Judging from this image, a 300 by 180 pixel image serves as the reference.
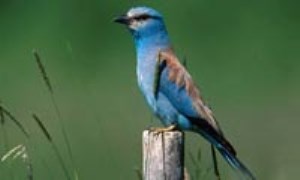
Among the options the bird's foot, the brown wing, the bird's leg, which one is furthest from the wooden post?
the brown wing

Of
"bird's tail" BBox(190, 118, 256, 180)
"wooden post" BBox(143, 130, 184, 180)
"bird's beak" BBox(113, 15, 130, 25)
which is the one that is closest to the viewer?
"wooden post" BBox(143, 130, 184, 180)

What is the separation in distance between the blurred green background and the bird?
1.85 metres

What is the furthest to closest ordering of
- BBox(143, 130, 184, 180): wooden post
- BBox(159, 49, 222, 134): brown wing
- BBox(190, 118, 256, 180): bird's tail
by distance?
BBox(159, 49, 222, 134): brown wing, BBox(190, 118, 256, 180): bird's tail, BBox(143, 130, 184, 180): wooden post

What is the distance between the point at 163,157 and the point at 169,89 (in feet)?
4.37

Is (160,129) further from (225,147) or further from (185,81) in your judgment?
(185,81)

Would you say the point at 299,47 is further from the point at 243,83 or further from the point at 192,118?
the point at 192,118

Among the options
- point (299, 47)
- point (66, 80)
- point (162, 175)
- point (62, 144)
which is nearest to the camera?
point (162, 175)

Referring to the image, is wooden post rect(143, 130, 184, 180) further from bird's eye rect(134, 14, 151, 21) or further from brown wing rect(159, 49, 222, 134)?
bird's eye rect(134, 14, 151, 21)

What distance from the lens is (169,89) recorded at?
8.24 meters

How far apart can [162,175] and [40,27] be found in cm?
858

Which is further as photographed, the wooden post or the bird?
the bird

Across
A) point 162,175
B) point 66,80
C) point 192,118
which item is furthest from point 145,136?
point 66,80

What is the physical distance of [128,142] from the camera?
1213 cm

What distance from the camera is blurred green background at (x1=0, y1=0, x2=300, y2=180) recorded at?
11625mm
